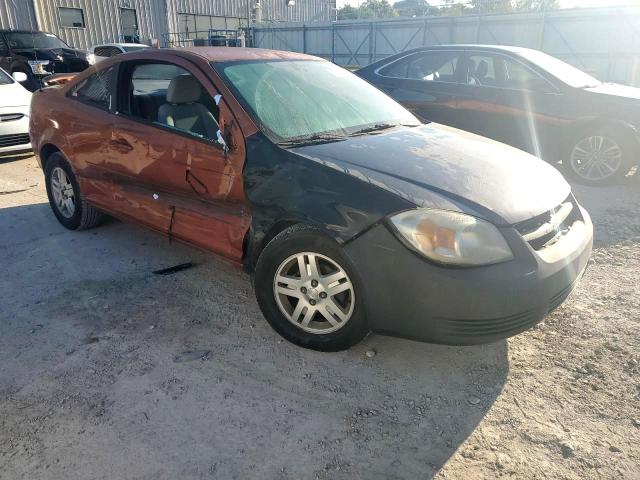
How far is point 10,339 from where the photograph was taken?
2959 millimetres

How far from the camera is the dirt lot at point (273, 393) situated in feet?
7.00

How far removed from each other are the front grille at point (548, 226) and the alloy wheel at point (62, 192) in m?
3.74

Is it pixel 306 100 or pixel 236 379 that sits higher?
pixel 306 100

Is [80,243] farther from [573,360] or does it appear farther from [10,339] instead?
[573,360]

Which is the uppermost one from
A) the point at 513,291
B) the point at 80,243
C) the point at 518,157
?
the point at 518,157

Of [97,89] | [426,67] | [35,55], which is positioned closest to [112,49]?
[35,55]

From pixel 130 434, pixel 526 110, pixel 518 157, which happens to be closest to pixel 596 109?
pixel 526 110

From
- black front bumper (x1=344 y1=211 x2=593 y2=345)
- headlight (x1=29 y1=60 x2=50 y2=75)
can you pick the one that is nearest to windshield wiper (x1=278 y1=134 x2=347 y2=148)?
black front bumper (x1=344 y1=211 x2=593 y2=345)

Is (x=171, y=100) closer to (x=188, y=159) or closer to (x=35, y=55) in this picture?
(x=188, y=159)

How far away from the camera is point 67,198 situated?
457 cm

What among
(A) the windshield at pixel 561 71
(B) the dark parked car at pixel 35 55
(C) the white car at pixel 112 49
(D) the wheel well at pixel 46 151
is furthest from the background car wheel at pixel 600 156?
(B) the dark parked car at pixel 35 55

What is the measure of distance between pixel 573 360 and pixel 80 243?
3.83 metres

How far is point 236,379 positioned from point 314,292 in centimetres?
60

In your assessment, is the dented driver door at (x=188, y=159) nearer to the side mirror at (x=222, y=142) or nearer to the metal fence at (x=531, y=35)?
the side mirror at (x=222, y=142)
